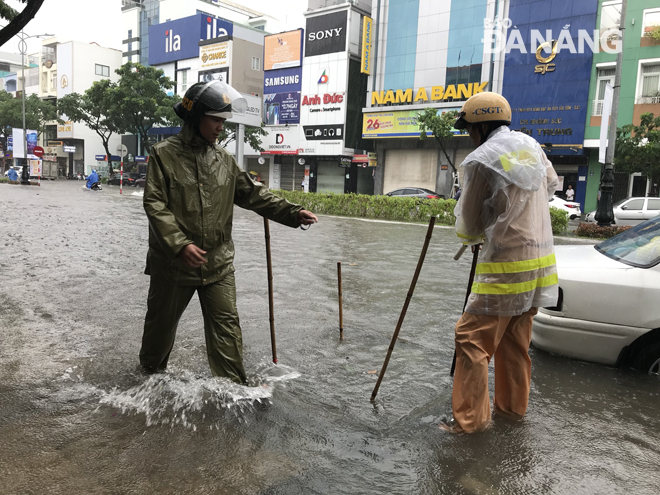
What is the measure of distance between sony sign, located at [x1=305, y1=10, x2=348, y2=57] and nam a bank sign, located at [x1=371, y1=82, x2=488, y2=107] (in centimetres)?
458

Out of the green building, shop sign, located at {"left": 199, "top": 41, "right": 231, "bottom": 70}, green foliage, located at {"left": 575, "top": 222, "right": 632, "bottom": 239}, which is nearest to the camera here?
green foliage, located at {"left": 575, "top": 222, "right": 632, "bottom": 239}

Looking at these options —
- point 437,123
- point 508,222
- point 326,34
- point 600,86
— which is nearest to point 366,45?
point 326,34

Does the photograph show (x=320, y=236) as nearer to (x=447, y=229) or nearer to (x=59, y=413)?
(x=447, y=229)

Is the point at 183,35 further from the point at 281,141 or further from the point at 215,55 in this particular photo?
the point at 281,141

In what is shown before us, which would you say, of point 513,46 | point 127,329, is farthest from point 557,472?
point 513,46

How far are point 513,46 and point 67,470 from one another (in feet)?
104

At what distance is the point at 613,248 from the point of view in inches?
182

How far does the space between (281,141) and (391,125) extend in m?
10.1

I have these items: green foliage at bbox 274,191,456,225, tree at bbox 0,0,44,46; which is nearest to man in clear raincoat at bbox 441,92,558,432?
tree at bbox 0,0,44,46

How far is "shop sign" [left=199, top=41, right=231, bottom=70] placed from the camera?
46375 millimetres

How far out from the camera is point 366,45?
36281mm

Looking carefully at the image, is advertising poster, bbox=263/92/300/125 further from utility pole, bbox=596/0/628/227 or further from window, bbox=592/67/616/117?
utility pole, bbox=596/0/628/227

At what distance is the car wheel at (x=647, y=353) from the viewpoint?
396cm

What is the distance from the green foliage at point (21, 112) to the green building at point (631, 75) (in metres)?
51.8
